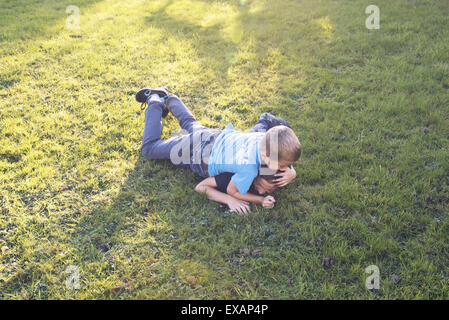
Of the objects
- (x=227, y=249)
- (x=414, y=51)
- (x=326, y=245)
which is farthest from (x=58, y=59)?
(x=414, y=51)

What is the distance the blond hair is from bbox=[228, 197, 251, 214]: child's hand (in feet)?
2.48

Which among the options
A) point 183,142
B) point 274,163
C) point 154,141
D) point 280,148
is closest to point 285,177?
point 274,163

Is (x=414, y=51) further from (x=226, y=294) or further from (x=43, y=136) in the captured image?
(x=43, y=136)

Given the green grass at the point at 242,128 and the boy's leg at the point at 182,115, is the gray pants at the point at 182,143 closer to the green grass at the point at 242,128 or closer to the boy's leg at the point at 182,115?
the boy's leg at the point at 182,115

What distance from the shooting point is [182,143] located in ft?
15.6

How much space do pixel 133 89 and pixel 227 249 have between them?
417 cm

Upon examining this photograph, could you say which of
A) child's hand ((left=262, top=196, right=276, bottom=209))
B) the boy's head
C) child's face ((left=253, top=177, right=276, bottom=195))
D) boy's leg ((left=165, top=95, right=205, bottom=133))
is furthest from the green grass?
the boy's head

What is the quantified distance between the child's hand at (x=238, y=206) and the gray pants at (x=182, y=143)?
578mm

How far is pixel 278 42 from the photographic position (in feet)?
26.2

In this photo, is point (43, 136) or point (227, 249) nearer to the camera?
point (227, 249)

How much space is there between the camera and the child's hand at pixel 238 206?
4.18 m

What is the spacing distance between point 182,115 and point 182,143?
0.73 metres

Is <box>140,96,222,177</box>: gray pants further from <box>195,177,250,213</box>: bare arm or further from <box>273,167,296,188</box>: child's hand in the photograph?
<box>273,167,296,188</box>: child's hand

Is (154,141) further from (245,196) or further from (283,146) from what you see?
Answer: (283,146)
